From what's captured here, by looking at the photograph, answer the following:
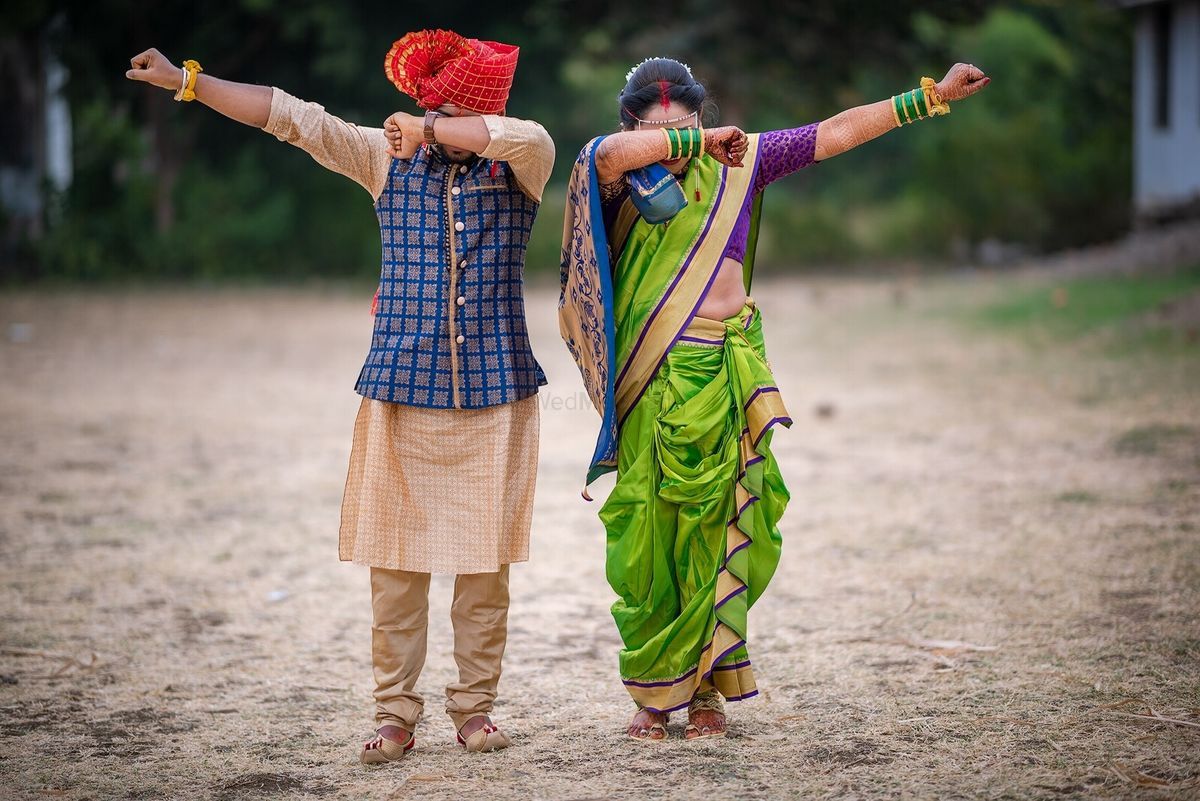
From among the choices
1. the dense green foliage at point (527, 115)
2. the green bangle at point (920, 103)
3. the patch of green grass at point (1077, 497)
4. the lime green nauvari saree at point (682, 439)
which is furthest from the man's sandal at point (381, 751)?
the dense green foliage at point (527, 115)

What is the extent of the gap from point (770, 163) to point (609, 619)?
2.09 m

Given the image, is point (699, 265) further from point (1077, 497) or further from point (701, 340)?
point (1077, 497)

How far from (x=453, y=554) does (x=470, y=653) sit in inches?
11.9

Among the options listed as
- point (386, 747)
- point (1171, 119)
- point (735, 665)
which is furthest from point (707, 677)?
point (1171, 119)

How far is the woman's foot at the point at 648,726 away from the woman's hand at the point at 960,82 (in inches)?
74.3

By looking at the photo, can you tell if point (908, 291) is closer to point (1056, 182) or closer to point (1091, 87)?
point (1056, 182)

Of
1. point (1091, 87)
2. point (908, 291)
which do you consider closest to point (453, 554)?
point (908, 291)

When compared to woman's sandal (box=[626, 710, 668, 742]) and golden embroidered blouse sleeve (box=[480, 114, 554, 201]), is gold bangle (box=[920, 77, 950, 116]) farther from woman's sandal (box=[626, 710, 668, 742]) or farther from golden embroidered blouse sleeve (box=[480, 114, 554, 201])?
woman's sandal (box=[626, 710, 668, 742])

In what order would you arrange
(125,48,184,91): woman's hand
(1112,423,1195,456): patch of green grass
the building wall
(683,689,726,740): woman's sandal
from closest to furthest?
(125,48,184,91): woman's hand → (683,689,726,740): woman's sandal → (1112,423,1195,456): patch of green grass → the building wall

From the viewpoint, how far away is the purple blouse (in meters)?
3.71

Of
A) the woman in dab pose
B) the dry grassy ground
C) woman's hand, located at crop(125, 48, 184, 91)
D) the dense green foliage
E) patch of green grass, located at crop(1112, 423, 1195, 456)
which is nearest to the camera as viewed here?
woman's hand, located at crop(125, 48, 184, 91)

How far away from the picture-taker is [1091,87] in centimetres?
2353

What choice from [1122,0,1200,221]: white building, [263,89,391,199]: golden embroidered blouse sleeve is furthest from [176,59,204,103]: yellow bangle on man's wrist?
[1122,0,1200,221]: white building

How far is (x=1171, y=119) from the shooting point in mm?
18484
